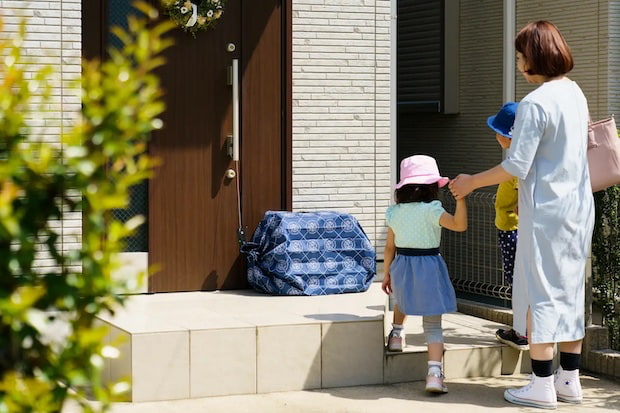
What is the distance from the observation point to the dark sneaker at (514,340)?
23.1 feet

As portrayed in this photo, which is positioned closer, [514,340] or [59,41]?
[514,340]

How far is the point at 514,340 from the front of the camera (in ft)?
23.2

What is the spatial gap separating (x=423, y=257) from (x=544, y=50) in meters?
1.36

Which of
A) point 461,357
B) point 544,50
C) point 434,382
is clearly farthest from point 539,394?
point 544,50

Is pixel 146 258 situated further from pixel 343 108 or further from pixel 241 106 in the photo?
pixel 343 108

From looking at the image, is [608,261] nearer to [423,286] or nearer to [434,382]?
[423,286]

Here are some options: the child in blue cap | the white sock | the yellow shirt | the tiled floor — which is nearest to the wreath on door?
the tiled floor

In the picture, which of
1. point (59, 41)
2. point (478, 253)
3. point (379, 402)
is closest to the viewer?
point (379, 402)

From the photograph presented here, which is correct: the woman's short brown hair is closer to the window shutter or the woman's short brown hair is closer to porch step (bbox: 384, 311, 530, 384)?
porch step (bbox: 384, 311, 530, 384)

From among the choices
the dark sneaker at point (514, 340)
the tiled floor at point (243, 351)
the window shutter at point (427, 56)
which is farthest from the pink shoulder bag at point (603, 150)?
the window shutter at point (427, 56)

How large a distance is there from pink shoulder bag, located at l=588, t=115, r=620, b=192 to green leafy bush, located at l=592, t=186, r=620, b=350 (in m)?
0.85

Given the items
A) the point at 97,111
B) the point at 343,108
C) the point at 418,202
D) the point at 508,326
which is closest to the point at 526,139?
the point at 418,202

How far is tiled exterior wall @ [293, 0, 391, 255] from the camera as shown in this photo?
8328 mm

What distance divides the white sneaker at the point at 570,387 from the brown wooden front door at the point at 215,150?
106 inches
